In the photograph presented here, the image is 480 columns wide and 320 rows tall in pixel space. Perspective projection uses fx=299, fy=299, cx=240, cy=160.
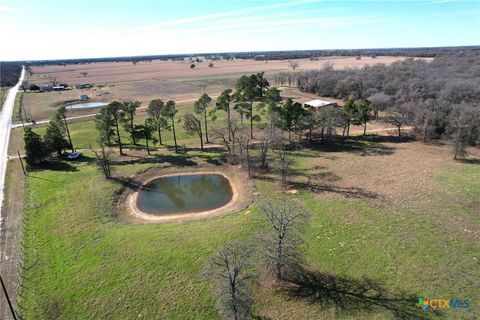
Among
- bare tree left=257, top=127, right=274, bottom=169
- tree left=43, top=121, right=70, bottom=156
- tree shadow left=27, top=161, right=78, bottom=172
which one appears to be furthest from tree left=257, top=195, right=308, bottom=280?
tree left=43, top=121, right=70, bottom=156

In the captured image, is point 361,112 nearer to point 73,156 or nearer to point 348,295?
point 348,295

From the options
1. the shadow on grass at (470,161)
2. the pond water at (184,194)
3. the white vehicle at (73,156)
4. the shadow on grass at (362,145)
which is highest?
the white vehicle at (73,156)

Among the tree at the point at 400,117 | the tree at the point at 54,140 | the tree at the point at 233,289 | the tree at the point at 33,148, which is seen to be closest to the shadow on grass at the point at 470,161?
the tree at the point at 400,117

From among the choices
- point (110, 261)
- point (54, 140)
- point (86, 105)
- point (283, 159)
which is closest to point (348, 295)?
point (110, 261)

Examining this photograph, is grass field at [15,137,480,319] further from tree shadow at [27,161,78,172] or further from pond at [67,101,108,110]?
pond at [67,101,108,110]

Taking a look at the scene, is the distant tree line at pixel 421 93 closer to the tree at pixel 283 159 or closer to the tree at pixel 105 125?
the tree at pixel 283 159

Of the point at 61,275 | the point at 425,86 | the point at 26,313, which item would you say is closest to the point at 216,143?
the point at 61,275
